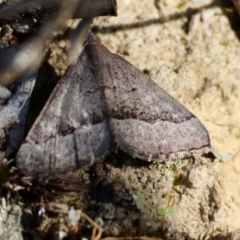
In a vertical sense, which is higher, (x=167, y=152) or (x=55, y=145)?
(x=55, y=145)

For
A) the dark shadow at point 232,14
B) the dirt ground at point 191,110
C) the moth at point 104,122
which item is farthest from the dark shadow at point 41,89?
the dark shadow at point 232,14

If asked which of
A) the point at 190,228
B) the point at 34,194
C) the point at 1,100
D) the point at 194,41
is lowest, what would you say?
the point at 190,228

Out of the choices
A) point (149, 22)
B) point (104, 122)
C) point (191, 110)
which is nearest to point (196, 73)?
point (191, 110)

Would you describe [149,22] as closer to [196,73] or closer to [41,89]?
[196,73]

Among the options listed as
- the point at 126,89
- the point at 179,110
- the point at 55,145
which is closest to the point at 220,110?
the point at 179,110

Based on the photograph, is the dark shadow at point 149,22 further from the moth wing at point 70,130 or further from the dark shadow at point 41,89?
the moth wing at point 70,130

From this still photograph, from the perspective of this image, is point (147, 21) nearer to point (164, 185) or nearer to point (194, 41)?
point (194, 41)
